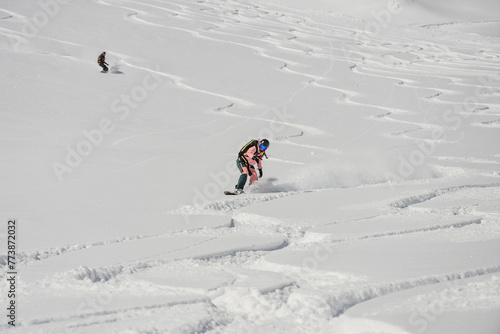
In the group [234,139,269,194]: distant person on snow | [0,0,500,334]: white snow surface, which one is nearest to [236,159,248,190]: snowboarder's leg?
[234,139,269,194]: distant person on snow

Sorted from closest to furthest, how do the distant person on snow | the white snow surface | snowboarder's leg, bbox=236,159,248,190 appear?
the white snow surface < snowboarder's leg, bbox=236,159,248,190 < the distant person on snow

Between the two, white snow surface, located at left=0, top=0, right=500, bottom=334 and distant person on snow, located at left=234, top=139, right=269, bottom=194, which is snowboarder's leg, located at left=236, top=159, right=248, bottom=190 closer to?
distant person on snow, located at left=234, top=139, right=269, bottom=194

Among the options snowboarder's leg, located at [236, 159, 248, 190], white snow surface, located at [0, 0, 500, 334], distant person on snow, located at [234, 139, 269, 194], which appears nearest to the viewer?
white snow surface, located at [0, 0, 500, 334]

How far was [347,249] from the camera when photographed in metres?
4.74

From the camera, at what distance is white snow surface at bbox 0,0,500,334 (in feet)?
12.2

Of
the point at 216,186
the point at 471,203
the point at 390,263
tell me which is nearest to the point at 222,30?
the point at 216,186

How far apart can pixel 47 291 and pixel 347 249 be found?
239 cm

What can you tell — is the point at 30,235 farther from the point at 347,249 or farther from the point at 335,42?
the point at 335,42

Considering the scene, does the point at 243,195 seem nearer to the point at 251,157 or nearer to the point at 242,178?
the point at 242,178

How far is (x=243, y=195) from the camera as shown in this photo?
264 inches

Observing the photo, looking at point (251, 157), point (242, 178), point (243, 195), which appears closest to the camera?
point (243, 195)

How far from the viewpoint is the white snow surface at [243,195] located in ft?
12.2

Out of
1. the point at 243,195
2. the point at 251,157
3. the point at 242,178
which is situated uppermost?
the point at 251,157

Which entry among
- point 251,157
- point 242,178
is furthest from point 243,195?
point 251,157
